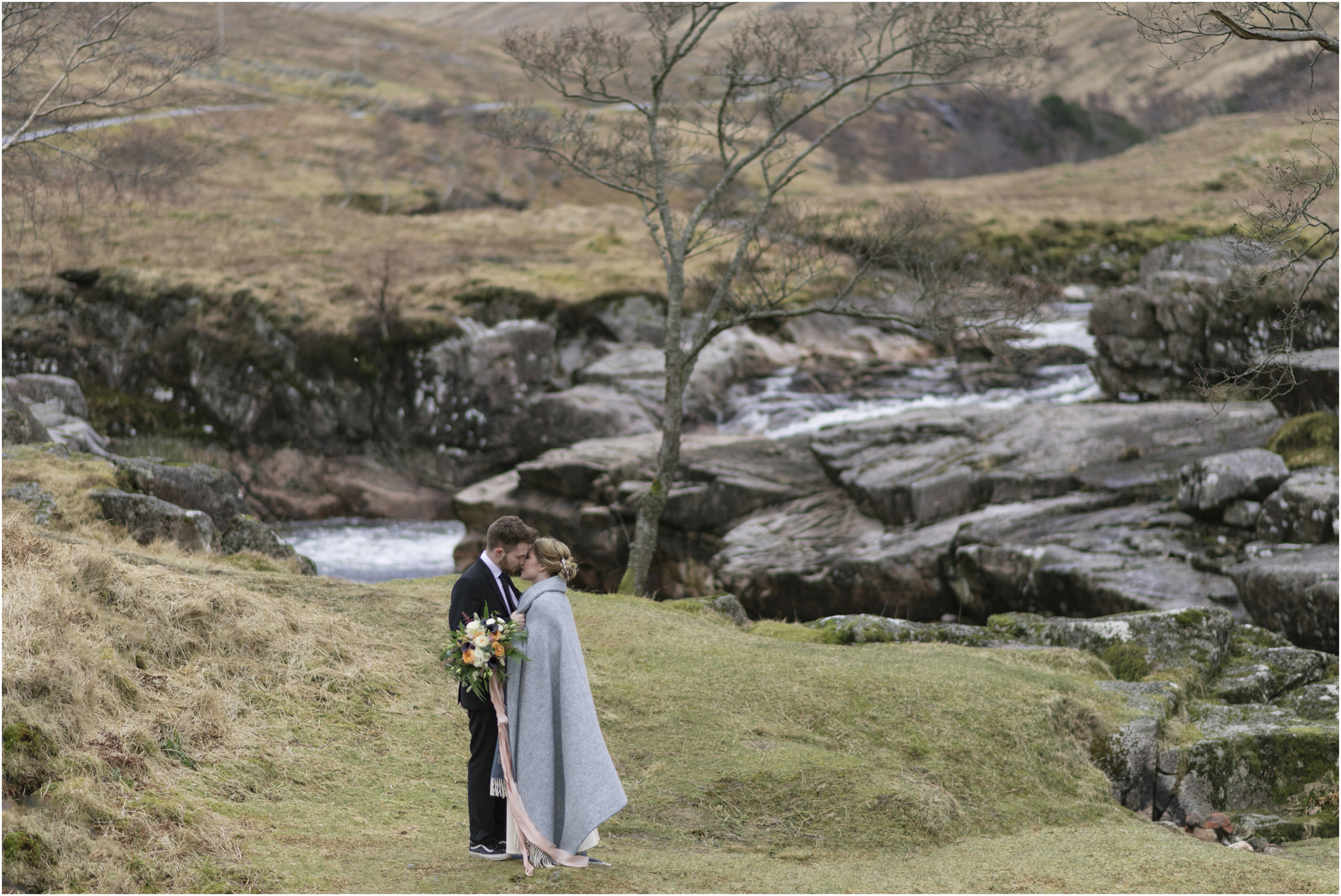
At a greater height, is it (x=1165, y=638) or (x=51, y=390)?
(x=51, y=390)

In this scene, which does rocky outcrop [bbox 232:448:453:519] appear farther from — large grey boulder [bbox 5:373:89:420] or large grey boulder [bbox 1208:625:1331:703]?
large grey boulder [bbox 1208:625:1331:703]

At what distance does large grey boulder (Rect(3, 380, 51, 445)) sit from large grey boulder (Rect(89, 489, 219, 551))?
3.52m

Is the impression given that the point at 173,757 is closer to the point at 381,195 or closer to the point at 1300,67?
the point at 381,195

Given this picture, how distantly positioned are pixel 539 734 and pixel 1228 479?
14627 millimetres

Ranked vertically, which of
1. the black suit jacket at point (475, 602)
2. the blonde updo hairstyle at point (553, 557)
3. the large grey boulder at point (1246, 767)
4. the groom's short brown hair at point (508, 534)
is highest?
the groom's short brown hair at point (508, 534)

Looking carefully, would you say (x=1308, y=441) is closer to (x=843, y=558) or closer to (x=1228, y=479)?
(x=1228, y=479)

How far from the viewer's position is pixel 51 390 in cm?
2505

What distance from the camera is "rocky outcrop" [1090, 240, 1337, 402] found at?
882 inches

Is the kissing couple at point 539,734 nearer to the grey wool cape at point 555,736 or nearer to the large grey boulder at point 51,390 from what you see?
the grey wool cape at point 555,736


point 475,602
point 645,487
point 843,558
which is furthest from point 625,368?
point 475,602

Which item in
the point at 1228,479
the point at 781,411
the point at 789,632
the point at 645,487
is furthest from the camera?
the point at 781,411

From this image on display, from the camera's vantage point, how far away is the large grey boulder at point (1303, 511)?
15.4 metres

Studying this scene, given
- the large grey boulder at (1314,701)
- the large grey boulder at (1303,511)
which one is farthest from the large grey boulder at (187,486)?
the large grey boulder at (1303,511)

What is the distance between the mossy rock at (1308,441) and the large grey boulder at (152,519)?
17.8m
